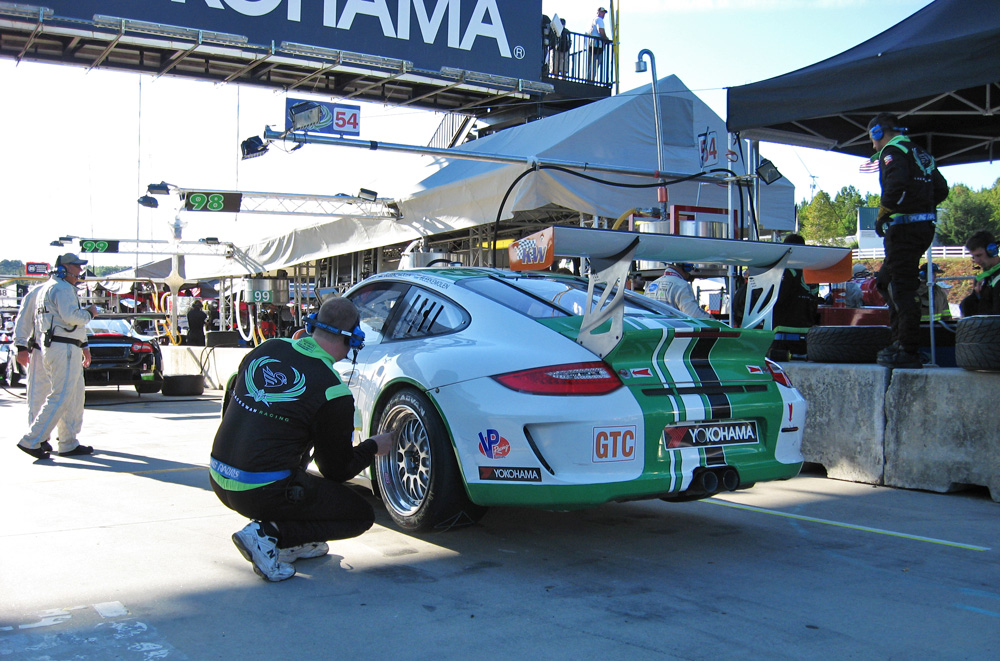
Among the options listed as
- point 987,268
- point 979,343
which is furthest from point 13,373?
point 979,343

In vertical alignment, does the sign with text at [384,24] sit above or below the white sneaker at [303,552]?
above

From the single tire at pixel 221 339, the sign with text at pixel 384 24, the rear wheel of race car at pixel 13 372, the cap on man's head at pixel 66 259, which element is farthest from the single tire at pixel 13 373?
the cap on man's head at pixel 66 259

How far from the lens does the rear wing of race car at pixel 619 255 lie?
3.71 m

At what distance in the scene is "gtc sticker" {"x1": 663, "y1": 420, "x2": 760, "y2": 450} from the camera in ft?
12.5

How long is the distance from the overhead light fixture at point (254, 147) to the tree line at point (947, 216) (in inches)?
2553

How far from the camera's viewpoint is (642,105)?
11.0 m

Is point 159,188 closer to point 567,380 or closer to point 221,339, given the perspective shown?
point 221,339

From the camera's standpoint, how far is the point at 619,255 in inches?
153

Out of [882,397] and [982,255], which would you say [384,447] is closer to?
[882,397]

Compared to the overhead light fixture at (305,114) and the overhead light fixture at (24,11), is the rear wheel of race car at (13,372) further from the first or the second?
the overhead light fixture at (305,114)

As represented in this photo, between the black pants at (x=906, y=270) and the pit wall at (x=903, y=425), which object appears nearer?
the pit wall at (x=903, y=425)

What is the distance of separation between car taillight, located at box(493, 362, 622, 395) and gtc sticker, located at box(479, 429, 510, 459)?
0.23 m

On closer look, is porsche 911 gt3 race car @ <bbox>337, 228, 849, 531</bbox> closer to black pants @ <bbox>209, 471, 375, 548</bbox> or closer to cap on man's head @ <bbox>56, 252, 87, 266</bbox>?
black pants @ <bbox>209, 471, 375, 548</bbox>

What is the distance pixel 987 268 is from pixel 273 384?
616 centimetres
